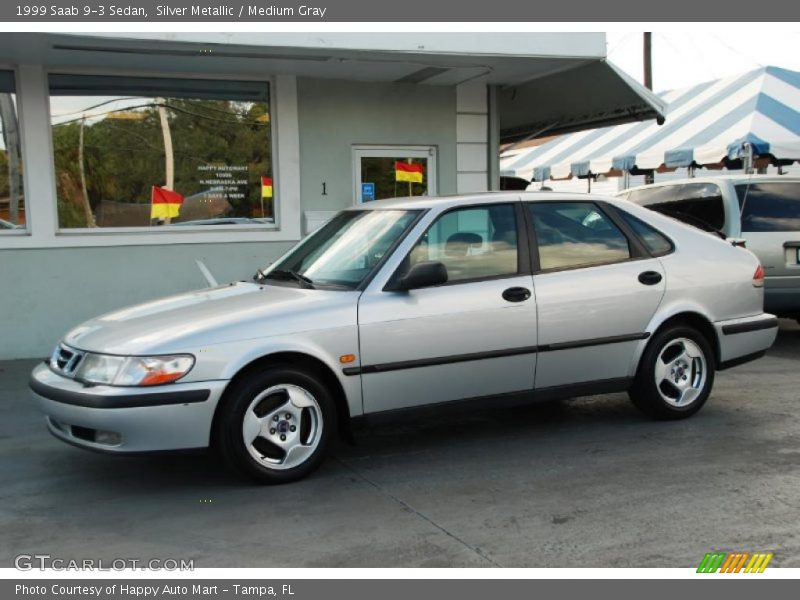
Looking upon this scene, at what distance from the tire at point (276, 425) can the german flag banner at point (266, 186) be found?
530cm

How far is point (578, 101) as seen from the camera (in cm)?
1120

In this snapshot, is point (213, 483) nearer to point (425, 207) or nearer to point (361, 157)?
point (425, 207)

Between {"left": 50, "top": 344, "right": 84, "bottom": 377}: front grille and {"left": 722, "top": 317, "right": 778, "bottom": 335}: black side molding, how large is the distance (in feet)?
14.3

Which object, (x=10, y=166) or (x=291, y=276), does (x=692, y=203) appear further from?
(x=10, y=166)

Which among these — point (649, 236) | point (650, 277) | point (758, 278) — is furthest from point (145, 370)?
point (758, 278)

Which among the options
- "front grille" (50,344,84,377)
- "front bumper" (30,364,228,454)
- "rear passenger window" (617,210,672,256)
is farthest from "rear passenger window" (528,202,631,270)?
"front grille" (50,344,84,377)

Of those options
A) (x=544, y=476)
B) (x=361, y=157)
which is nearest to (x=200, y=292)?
(x=544, y=476)

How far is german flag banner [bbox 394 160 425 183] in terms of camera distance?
10.2 meters

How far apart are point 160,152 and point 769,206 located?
22.1 feet

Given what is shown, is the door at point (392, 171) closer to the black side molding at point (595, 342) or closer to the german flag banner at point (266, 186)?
the german flag banner at point (266, 186)

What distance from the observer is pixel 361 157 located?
1007 centimetres

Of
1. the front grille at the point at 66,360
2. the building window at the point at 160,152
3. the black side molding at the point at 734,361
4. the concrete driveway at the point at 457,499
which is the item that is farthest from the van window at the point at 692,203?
the front grille at the point at 66,360

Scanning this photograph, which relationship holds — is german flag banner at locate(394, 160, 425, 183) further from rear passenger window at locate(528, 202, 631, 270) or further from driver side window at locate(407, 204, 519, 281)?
driver side window at locate(407, 204, 519, 281)

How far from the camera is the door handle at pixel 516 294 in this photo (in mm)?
5203
